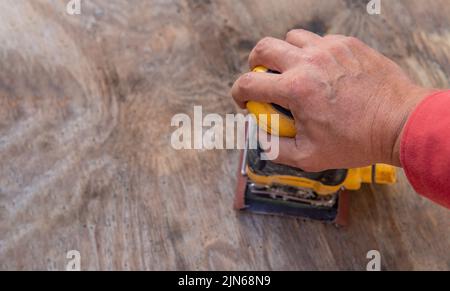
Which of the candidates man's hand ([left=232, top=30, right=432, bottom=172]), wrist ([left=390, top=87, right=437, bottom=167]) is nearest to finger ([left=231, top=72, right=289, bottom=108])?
man's hand ([left=232, top=30, right=432, bottom=172])

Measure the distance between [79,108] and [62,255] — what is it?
0.90ft

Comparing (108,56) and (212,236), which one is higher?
(108,56)

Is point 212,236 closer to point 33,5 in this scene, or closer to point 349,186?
point 349,186

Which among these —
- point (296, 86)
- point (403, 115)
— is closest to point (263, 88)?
point (296, 86)

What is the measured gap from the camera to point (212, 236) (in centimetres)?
88

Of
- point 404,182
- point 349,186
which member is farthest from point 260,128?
point 404,182

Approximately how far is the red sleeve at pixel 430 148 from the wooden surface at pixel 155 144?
0.34 meters

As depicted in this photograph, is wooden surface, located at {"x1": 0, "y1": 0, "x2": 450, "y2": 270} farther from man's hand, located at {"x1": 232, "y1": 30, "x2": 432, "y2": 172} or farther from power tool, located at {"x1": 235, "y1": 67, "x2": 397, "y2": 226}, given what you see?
man's hand, located at {"x1": 232, "y1": 30, "x2": 432, "y2": 172}

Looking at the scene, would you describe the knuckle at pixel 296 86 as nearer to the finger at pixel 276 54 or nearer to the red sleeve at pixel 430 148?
the finger at pixel 276 54

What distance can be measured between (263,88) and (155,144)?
33cm

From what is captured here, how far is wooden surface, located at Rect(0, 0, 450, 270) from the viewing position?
34.3 inches

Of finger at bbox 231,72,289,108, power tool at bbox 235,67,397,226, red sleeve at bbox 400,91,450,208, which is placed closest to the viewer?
red sleeve at bbox 400,91,450,208

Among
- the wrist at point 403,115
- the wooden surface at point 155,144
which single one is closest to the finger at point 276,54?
the wrist at point 403,115

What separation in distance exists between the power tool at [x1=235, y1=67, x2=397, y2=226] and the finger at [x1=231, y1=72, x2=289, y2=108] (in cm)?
8
